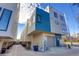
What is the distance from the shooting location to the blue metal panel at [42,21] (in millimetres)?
3753

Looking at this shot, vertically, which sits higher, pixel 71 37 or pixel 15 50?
pixel 71 37

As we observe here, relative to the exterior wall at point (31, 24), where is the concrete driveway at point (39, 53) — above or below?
below

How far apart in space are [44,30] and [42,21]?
238mm

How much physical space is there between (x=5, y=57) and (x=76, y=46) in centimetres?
179

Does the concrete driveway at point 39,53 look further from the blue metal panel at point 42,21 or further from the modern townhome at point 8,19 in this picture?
the blue metal panel at point 42,21

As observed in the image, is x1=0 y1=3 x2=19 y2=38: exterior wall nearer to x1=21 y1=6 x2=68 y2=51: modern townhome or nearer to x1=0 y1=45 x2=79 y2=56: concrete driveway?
x1=21 y1=6 x2=68 y2=51: modern townhome

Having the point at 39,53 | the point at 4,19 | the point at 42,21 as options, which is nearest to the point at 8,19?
the point at 4,19

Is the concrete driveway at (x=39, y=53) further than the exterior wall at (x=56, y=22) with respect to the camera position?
No

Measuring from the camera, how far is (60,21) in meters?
3.96

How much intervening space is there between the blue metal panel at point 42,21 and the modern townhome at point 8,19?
1.83 feet

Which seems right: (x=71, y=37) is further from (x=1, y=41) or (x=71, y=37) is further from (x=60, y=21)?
(x=1, y=41)

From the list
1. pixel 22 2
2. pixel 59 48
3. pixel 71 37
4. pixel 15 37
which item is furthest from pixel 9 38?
pixel 71 37

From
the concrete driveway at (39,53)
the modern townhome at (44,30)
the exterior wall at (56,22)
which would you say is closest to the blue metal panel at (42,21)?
the modern townhome at (44,30)

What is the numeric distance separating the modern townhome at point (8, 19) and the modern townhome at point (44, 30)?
32 cm
